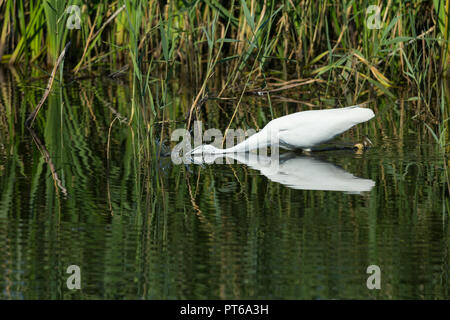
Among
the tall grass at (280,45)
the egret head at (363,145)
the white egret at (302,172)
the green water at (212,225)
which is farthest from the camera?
the tall grass at (280,45)

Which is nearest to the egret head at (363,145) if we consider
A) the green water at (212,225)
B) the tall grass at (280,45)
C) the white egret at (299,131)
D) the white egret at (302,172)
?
the green water at (212,225)

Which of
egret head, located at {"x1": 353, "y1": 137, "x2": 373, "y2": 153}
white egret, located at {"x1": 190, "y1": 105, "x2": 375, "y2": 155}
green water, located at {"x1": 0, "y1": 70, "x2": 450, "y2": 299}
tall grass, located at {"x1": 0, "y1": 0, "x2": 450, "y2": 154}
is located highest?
tall grass, located at {"x1": 0, "y1": 0, "x2": 450, "y2": 154}

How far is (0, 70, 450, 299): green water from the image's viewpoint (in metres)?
3.11

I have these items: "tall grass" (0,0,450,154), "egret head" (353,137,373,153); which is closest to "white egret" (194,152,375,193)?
"egret head" (353,137,373,153)

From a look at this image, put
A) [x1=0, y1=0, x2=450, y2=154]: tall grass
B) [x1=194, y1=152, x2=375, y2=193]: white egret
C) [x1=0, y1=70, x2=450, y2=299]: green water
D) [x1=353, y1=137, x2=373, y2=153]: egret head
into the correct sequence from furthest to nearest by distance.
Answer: [x1=0, y1=0, x2=450, y2=154]: tall grass
[x1=353, y1=137, x2=373, y2=153]: egret head
[x1=194, y1=152, x2=375, y2=193]: white egret
[x1=0, y1=70, x2=450, y2=299]: green water

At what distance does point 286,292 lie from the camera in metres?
3.01

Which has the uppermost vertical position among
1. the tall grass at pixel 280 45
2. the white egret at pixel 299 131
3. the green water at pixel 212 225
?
the tall grass at pixel 280 45

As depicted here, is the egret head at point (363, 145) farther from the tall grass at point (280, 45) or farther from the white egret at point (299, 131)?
the tall grass at point (280, 45)

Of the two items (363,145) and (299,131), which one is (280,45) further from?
(299,131)

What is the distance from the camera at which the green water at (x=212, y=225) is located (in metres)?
3.11

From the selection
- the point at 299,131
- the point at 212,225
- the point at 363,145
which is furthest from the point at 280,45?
the point at 212,225

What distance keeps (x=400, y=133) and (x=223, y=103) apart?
7.27 feet

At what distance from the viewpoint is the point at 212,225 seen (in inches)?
150

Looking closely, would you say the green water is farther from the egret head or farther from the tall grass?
the tall grass
